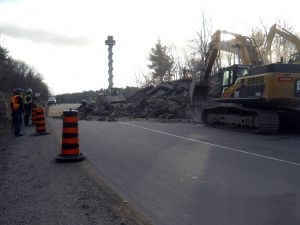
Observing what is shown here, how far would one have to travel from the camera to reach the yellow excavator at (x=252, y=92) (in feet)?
44.6

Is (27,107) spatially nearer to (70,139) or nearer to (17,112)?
(17,112)

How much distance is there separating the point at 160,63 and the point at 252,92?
49.7 metres

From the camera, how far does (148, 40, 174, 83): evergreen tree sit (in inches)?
2436

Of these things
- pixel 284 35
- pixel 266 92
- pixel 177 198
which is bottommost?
pixel 177 198

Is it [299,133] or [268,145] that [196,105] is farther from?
[268,145]

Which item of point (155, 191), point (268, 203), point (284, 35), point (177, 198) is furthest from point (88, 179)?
point (284, 35)

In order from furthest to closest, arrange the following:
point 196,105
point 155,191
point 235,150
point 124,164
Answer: point 196,105, point 235,150, point 124,164, point 155,191

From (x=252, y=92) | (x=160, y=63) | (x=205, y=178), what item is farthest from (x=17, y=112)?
(x=160, y=63)

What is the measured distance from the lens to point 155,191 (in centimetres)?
596

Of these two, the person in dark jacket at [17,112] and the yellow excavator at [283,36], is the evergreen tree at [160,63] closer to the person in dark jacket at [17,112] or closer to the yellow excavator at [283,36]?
the yellow excavator at [283,36]

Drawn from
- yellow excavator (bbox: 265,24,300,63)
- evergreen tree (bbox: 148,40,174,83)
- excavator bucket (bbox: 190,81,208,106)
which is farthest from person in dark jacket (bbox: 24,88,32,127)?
evergreen tree (bbox: 148,40,174,83)

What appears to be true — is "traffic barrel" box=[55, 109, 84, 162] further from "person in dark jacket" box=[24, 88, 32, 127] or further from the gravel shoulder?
"person in dark jacket" box=[24, 88, 32, 127]

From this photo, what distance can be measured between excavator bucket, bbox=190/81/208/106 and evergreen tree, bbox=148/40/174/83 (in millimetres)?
40192

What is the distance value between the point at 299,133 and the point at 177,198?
35.1 ft
